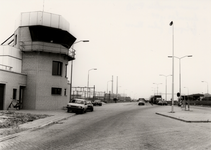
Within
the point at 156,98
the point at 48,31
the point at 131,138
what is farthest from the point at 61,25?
the point at 156,98

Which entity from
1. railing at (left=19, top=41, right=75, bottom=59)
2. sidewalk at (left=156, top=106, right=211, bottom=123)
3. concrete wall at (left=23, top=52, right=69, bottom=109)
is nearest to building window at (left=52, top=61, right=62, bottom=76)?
concrete wall at (left=23, top=52, right=69, bottom=109)

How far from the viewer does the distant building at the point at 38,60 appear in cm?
3030

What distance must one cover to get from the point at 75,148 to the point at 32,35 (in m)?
26.3

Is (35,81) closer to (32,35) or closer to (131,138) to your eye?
(32,35)

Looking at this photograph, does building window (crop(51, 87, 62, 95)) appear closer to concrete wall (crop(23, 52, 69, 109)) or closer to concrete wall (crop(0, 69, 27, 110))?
concrete wall (crop(23, 52, 69, 109))

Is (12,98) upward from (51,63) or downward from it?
downward

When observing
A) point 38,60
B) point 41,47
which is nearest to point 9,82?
point 38,60

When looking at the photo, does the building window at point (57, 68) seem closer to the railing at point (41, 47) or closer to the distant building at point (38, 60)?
the distant building at point (38, 60)

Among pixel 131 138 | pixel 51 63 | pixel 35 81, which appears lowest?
pixel 131 138

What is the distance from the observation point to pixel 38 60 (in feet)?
102

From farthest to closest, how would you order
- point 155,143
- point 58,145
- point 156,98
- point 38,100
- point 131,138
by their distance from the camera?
point 156,98
point 38,100
point 131,138
point 155,143
point 58,145

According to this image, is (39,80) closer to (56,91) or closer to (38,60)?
(38,60)

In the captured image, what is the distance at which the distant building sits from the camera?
30297mm

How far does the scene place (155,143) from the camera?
9.23 meters
